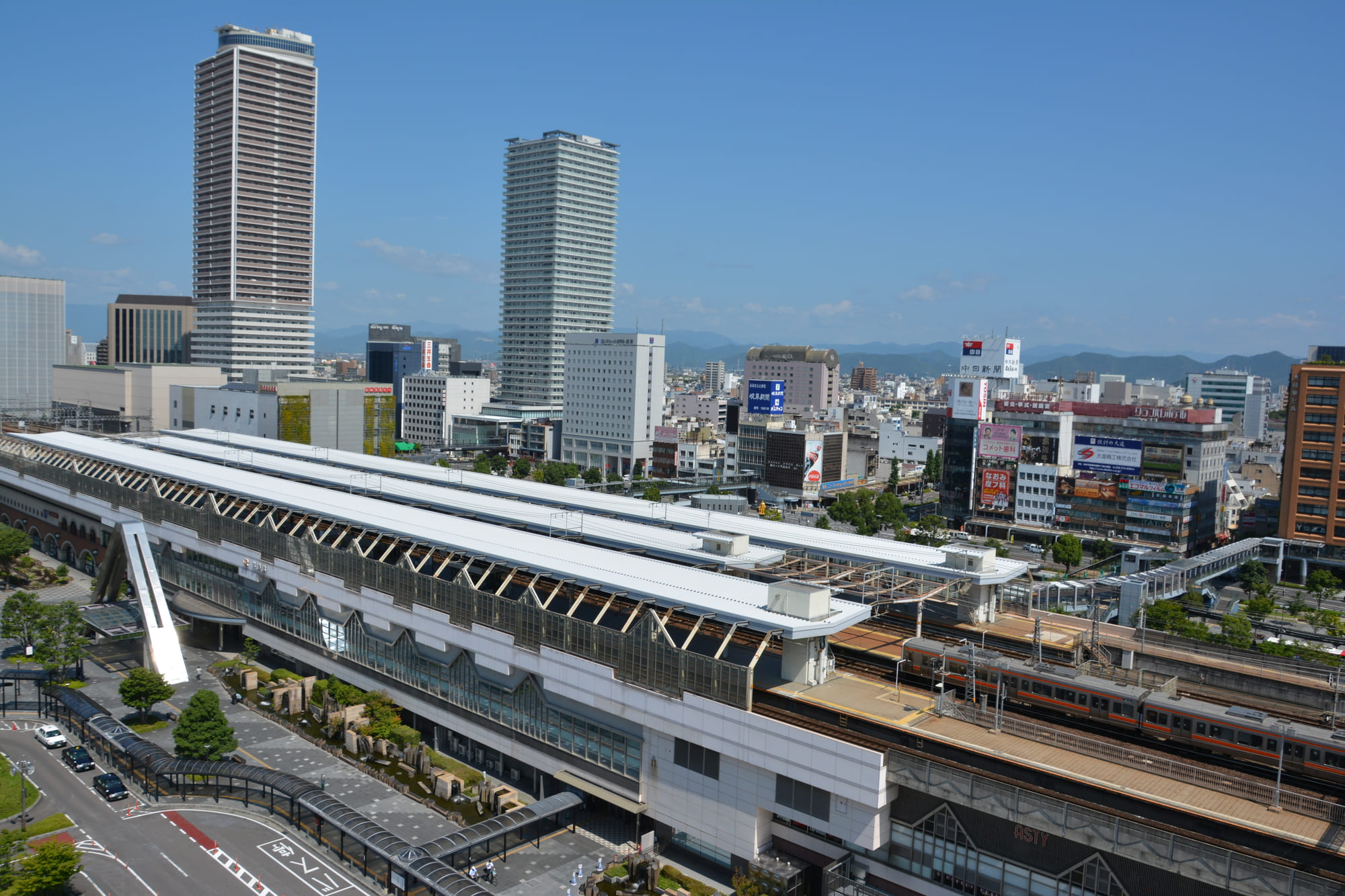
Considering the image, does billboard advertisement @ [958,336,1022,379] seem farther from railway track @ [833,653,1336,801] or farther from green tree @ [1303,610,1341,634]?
railway track @ [833,653,1336,801]

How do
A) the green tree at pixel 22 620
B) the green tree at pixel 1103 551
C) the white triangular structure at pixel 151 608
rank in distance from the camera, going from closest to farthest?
1. the white triangular structure at pixel 151 608
2. the green tree at pixel 22 620
3. the green tree at pixel 1103 551

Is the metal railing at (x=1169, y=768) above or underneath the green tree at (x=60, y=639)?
above

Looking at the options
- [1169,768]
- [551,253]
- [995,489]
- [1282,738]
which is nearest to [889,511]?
[995,489]

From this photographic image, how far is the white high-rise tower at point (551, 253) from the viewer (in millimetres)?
147125

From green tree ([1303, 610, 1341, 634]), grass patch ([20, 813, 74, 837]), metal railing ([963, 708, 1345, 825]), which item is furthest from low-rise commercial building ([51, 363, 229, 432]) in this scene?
green tree ([1303, 610, 1341, 634])

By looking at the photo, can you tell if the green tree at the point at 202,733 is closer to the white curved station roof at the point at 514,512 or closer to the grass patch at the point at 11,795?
the grass patch at the point at 11,795

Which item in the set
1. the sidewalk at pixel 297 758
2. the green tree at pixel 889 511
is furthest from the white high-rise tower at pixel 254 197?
the sidewalk at pixel 297 758

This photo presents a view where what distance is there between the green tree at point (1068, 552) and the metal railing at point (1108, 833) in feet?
172

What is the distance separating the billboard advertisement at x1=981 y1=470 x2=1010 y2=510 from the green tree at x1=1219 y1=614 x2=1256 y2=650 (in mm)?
32606

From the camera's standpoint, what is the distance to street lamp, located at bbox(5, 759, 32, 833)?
26767 mm

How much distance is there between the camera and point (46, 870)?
73.5ft

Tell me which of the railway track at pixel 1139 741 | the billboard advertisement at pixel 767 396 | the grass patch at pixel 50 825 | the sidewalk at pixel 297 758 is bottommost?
the sidewalk at pixel 297 758

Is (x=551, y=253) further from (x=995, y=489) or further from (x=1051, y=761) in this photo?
(x=1051, y=761)

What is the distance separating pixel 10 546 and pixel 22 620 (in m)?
18.3
